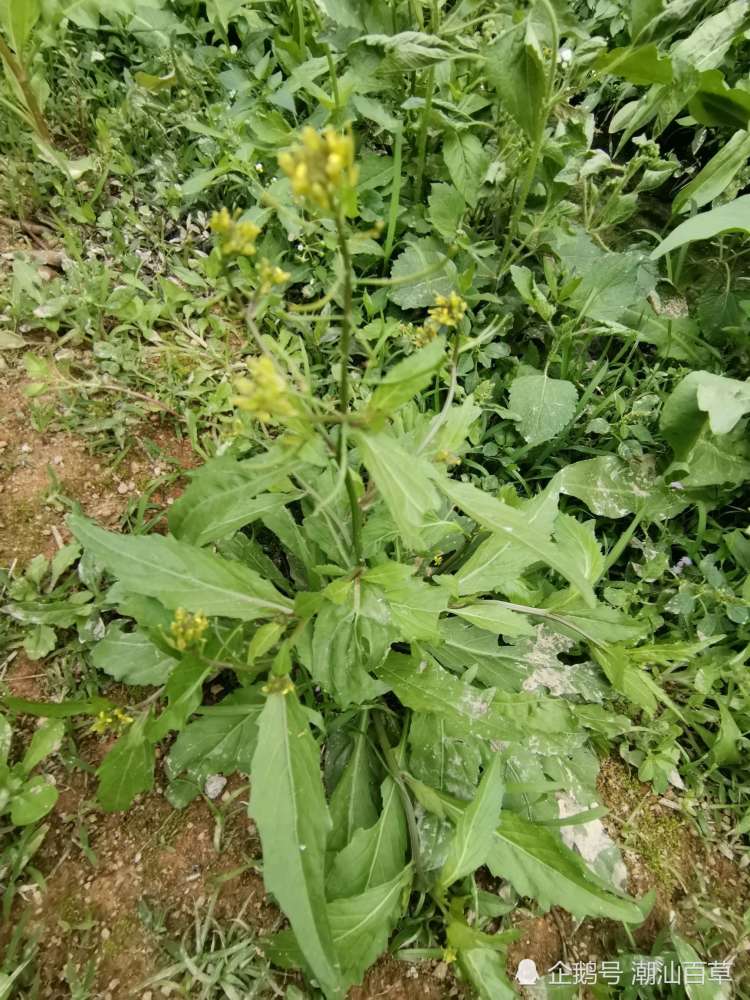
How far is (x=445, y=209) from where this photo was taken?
7.93 ft

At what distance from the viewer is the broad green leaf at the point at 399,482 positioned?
3.24ft

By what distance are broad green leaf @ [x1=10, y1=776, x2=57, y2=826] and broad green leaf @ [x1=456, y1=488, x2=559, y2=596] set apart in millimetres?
1222

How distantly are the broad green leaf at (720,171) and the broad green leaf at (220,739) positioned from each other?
97.3 inches

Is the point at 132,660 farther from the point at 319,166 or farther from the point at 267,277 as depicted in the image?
the point at 319,166

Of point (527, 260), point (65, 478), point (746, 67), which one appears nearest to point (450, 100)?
point (527, 260)

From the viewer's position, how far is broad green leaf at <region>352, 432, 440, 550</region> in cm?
99

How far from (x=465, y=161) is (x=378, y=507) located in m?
1.50

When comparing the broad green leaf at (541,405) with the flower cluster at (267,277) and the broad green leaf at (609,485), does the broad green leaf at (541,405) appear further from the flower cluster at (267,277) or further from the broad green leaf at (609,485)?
the flower cluster at (267,277)

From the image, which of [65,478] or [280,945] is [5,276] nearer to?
[65,478]

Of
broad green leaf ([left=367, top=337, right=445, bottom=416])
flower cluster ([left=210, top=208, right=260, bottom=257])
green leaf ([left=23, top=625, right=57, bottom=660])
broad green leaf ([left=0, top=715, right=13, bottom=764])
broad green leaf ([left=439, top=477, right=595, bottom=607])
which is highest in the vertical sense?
flower cluster ([left=210, top=208, right=260, bottom=257])

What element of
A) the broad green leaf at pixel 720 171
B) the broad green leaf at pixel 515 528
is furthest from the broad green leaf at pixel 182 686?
the broad green leaf at pixel 720 171

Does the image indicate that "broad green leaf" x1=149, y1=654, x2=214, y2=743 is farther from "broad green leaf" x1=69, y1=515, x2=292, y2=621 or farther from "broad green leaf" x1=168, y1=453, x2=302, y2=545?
"broad green leaf" x1=168, y1=453, x2=302, y2=545

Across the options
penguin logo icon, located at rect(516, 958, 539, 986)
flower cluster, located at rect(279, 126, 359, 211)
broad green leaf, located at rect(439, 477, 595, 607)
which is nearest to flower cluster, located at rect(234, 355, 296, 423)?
flower cluster, located at rect(279, 126, 359, 211)

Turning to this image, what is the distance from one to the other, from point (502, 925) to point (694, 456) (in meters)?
1.68
